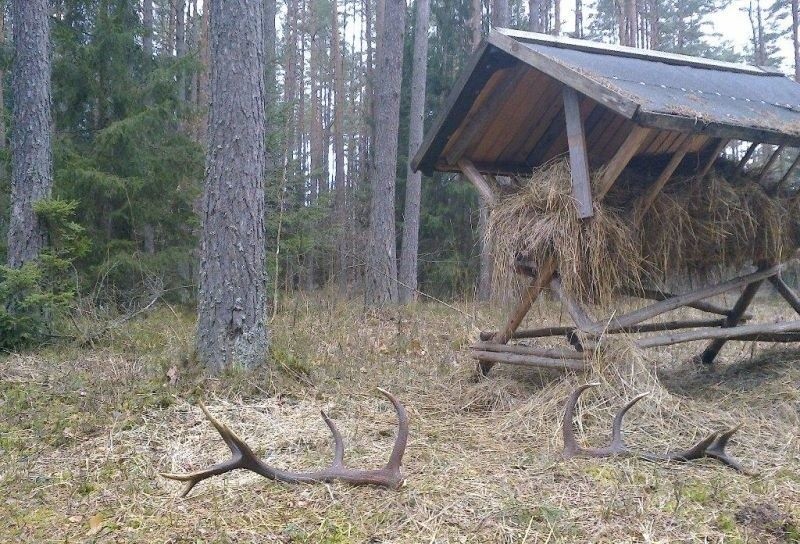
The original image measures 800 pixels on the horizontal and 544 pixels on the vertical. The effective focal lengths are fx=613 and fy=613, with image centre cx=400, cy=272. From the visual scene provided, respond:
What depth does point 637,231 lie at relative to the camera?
5051 mm

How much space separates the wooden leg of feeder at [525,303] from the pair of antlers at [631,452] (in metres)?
1.43

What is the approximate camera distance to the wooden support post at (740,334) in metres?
4.90

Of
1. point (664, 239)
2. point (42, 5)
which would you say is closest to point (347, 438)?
point (664, 239)

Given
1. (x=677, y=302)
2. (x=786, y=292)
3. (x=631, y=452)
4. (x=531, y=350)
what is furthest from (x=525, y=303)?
(x=786, y=292)

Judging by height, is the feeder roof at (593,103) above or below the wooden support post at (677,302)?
above

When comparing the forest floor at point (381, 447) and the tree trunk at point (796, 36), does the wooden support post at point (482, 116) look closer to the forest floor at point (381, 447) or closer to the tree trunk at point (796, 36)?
the forest floor at point (381, 447)

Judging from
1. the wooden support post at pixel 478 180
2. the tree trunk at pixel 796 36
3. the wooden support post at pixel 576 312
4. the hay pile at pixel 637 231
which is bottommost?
the wooden support post at pixel 576 312

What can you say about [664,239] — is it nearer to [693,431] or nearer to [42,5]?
[693,431]

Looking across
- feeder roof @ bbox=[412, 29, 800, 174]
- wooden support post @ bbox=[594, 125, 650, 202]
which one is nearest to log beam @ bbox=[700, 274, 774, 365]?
feeder roof @ bbox=[412, 29, 800, 174]

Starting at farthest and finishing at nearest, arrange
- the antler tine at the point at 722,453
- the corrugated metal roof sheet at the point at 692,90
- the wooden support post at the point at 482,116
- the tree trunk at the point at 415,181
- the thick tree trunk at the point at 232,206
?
the tree trunk at the point at 415,181 → the wooden support post at the point at 482,116 → the thick tree trunk at the point at 232,206 → the corrugated metal roof sheet at the point at 692,90 → the antler tine at the point at 722,453

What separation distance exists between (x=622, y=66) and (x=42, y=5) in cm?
755

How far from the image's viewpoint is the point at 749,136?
14.7ft

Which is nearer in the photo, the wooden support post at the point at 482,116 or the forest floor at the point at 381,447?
the forest floor at the point at 381,447

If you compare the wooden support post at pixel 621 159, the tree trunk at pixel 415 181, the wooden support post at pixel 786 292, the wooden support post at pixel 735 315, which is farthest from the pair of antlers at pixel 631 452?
the tree trunk at pixel 415 181
